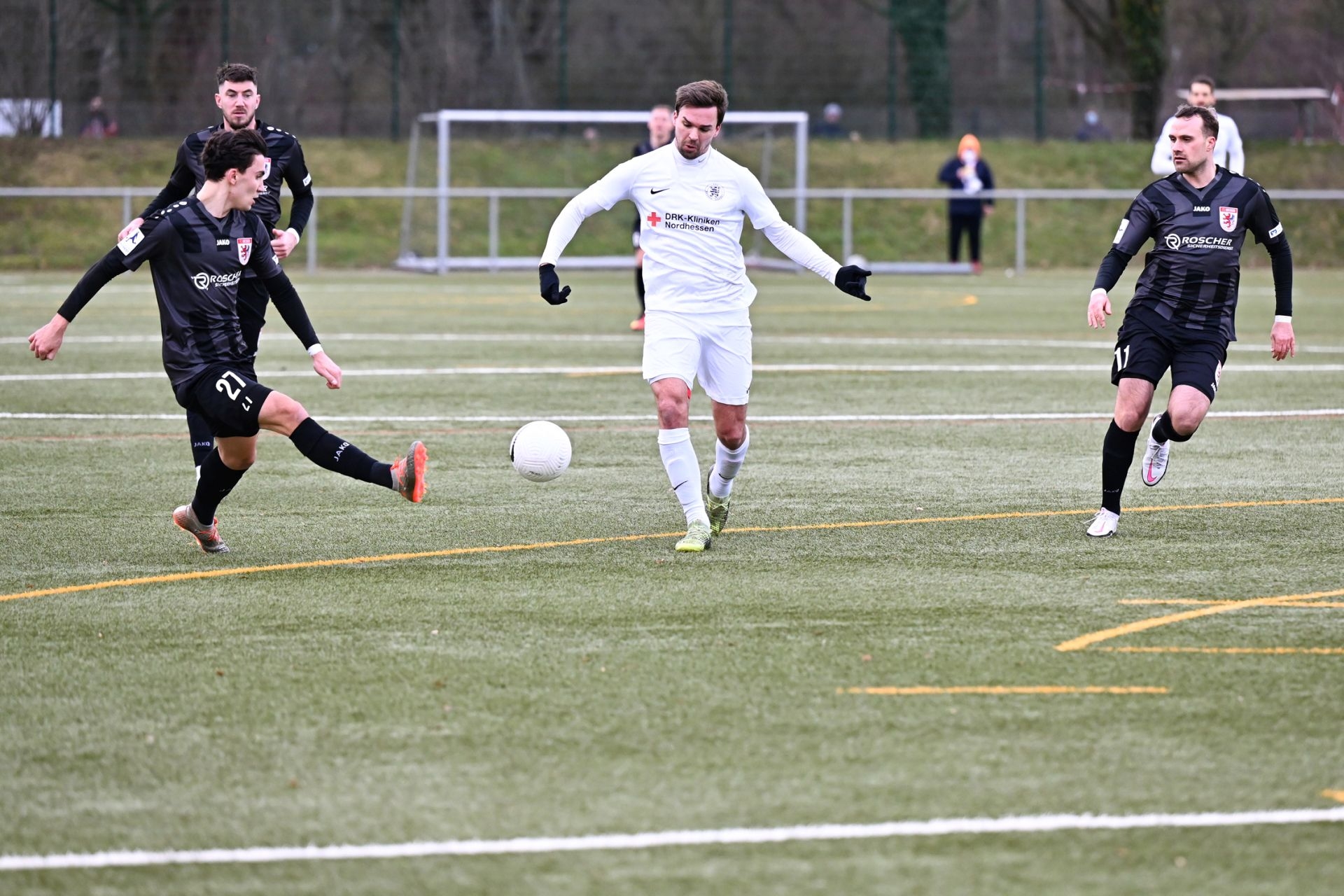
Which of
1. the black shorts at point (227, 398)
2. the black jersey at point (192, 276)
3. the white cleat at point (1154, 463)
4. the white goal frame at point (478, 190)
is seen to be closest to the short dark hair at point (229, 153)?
the black jersey at point (192, 276)

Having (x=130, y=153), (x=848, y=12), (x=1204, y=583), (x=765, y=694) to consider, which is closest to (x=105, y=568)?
(x=765, y=694)

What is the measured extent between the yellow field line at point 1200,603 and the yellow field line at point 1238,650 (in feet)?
2.18

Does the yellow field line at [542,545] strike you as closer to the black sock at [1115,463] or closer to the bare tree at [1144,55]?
the black sock at [1115,463]

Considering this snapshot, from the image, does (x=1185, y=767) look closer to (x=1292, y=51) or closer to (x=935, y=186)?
(x=935, y=186)

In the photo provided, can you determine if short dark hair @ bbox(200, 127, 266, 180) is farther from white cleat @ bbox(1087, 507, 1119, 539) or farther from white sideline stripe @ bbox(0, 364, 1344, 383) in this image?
white sideline stripe @ bbox(0, 364, 1344, 383)

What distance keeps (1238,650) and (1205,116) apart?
318cm

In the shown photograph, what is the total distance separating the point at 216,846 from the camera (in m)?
3.99

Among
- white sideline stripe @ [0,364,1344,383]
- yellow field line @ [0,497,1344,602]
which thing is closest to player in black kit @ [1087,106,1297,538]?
yellow field line @ [0,497,1344,602]

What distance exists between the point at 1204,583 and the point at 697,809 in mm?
3323

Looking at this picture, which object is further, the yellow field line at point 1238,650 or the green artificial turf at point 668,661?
the yellow field line at point 1238,650

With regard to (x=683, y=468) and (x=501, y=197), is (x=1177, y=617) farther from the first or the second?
(x=501, y=197)

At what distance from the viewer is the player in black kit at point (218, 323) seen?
728 cm

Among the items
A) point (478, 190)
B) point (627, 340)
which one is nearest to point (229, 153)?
point (627, 340)

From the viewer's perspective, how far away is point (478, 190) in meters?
31.2
